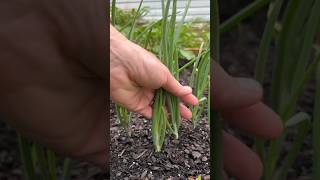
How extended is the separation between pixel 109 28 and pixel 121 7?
2cm

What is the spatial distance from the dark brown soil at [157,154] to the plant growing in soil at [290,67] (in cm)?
25

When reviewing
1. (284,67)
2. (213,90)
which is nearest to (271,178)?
(284,67)

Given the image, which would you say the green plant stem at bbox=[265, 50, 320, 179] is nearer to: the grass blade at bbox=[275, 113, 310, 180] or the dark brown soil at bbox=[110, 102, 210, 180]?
the grass blade at bbox=[275, 113, 310, 180]

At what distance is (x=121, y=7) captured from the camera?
1.53 feet

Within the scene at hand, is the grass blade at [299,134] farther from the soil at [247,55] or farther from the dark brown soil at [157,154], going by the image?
the soil at [247,55]

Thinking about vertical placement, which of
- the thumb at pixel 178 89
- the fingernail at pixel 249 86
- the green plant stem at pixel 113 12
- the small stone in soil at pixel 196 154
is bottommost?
the small stone in soil at pixel 196 154

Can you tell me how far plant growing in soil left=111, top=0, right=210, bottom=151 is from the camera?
1.53 feet

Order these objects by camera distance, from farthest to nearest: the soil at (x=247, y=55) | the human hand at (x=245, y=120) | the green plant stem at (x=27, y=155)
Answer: the soil at (x=247, y=55)
the green plant stem at (x=27, y=155)
the human hand at (x=245, y=120)

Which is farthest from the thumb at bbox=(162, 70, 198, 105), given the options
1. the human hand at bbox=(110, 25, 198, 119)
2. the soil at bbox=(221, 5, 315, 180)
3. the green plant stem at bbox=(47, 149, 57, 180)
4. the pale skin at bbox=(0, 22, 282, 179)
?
the soil at bbox=(221, 5, 315, 180)

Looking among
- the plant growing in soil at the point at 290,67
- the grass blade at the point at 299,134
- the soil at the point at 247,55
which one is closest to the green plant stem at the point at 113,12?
the plant growing in soil at the point at 290,67

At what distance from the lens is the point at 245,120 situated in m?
0.70

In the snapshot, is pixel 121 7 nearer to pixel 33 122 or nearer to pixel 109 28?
pixel 109 28

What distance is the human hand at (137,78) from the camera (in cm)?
47

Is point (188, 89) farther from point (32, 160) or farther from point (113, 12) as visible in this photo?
point (32, 160)
